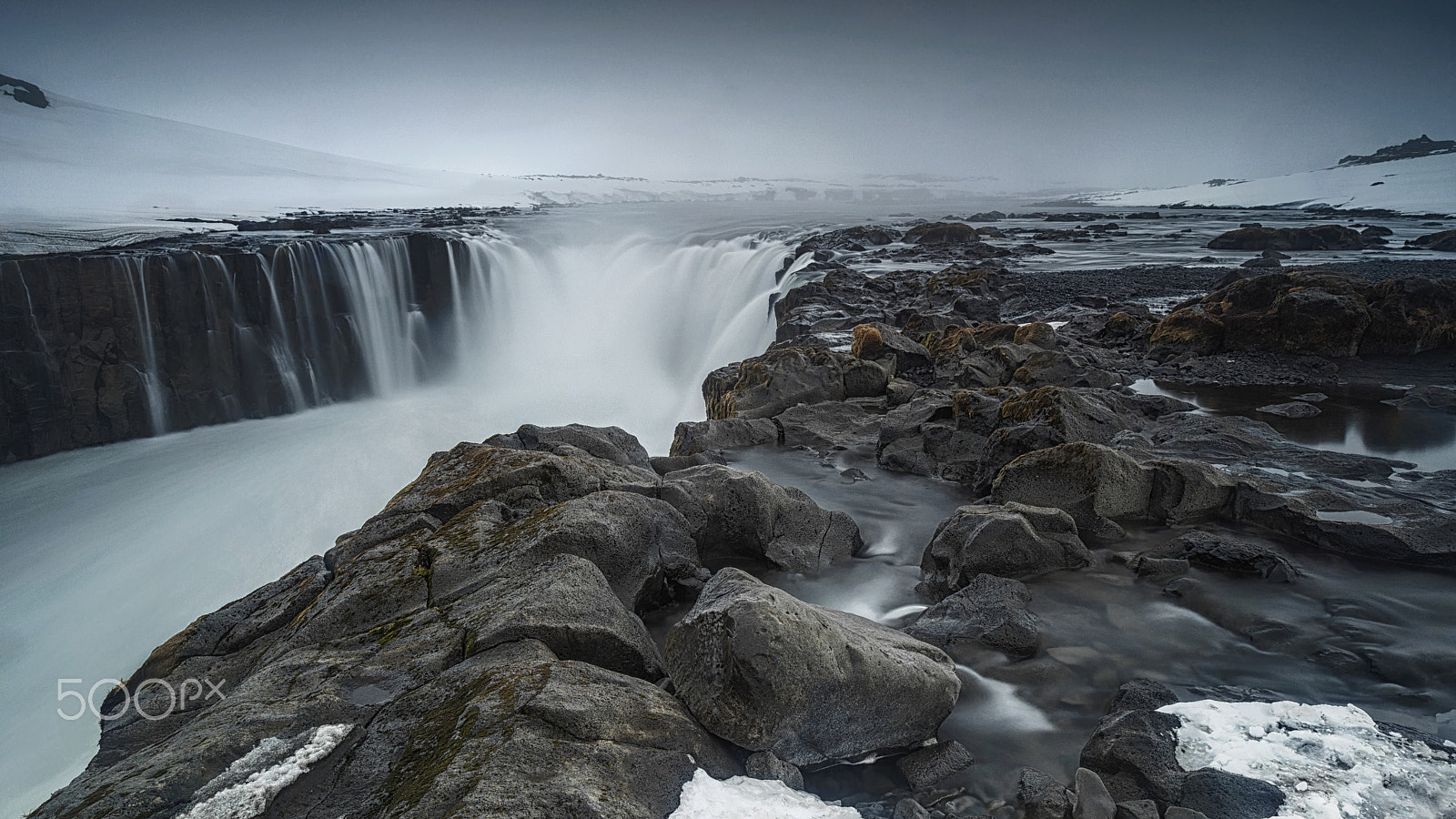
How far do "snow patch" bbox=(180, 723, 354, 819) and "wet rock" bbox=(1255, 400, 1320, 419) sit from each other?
1099 cm

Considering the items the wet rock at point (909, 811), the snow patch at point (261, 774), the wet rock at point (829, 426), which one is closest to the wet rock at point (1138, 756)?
the wet rock at point (909, 811)

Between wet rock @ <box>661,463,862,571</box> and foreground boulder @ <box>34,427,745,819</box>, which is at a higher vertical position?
foreground boulder @ <box>34,427,745,819</box>

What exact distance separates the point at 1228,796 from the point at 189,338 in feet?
79.8

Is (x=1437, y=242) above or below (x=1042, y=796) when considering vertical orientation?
above

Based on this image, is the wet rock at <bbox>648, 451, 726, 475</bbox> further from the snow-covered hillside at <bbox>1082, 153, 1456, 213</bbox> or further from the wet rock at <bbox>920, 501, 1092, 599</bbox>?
the snow-covered hillside at <bbox>1082, 153, 1456, 213</bbox>

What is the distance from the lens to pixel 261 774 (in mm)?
2637

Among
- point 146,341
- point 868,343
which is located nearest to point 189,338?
point 146,341

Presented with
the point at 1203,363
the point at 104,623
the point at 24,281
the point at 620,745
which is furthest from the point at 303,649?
the point at 24,281

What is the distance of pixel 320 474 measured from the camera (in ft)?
54.6

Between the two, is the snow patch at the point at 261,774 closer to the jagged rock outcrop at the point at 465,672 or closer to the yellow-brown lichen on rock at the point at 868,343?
the jagged rock outcrop at the point at 465,672

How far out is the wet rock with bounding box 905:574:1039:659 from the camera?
4328 mm

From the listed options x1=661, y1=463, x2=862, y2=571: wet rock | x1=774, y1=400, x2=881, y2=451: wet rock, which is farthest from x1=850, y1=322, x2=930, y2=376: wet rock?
x1=661, y1=463, x2=862, y2=571: wet rock
